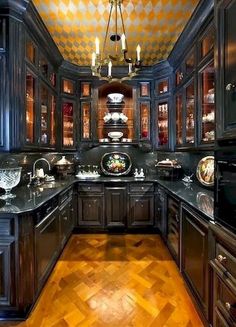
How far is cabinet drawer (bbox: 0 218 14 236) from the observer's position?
177cm

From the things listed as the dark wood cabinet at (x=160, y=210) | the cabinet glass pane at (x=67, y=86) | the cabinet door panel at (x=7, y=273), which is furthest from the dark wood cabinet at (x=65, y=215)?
the cabinet glass pane at (x=67, y=86)

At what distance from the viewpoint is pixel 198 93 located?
255 centimetres

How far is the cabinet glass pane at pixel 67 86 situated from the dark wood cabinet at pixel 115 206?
72.0 inches

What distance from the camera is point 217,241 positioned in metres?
1.39

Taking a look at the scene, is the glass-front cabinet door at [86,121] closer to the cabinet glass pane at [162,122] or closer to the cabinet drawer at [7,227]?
the cabinet glass pane at [162,122]

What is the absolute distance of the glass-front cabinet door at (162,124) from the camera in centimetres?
384

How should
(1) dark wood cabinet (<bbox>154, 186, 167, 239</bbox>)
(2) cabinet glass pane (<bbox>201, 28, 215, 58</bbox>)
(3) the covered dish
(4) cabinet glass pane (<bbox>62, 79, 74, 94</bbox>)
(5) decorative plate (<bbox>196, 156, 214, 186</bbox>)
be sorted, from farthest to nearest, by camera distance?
(4) cabinet glass pane (<bbox>62, 79, 74, 94</bbox>), (3) the covered dish, (1) dark wood cabinet (<bbox>154, 186, 167, 239</bbox>), (5) decorative plate (<bbox>196, 156, 214, 186</bbox>), (2) cabinet glass pane (<bbox>201, 28, 215, 58</bbox>)

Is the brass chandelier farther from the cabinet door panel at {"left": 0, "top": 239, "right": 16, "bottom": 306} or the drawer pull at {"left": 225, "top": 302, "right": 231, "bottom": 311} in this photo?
the drawer pull at {"left": 225, "top": 302, "right": 231, "bottom": 311}

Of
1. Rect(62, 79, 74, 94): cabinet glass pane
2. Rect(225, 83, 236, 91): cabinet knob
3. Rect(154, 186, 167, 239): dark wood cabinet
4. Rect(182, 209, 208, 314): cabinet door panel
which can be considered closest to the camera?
Rect(225, 83, 236, 91): cabinet knob

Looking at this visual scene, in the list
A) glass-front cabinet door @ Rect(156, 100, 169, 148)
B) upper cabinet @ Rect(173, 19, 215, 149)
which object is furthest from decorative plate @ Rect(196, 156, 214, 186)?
glass-front cabinet door @ Rect(156, 100, 169, 148)

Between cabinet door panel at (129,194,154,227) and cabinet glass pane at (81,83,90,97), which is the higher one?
cabinet glass pane at (81,83,90,97)

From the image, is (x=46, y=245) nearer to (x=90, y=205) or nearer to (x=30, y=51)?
(x=90, y=205)

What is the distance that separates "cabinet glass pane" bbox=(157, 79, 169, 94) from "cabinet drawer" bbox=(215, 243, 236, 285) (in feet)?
10.1

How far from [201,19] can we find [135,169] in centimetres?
268
